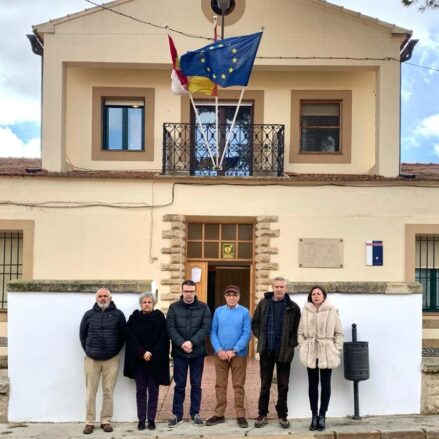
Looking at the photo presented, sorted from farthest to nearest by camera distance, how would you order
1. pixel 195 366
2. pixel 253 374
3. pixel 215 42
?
pixel 215 42
pixel 253 374
pixel 195 366

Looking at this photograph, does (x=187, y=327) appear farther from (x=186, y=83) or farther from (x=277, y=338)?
(x=186, y=83)

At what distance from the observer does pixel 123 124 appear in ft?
45.4

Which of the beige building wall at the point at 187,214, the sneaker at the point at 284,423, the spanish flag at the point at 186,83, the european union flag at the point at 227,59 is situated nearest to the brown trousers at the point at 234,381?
the sneaker at the point at 284,423

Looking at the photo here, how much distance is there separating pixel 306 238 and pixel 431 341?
3.30 meters

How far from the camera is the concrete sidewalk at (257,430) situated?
7.12m

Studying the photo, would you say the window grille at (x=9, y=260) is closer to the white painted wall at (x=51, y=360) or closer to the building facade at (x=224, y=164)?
the building facade at (x=224, y=164)

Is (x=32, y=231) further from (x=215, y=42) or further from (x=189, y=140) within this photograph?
(x=215, y=42)

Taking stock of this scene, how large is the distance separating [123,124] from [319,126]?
14.8 feet

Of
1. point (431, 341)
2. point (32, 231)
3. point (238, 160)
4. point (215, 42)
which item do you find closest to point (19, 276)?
point (32, 231)

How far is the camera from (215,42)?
11.8 m

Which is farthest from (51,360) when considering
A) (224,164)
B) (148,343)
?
(224,164)

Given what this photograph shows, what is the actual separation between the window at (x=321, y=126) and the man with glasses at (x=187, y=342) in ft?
22.2

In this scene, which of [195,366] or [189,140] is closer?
[195,366]

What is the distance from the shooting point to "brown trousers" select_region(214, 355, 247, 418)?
24.5 feet
